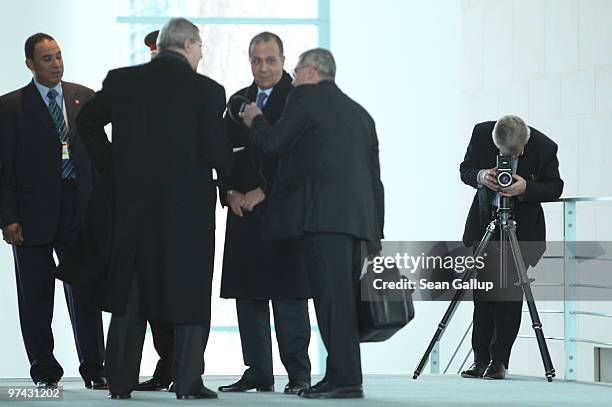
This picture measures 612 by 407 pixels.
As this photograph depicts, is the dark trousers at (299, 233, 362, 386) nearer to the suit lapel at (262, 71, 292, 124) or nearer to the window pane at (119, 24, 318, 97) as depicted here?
the suit lapel at (262, 71, 292, 124)

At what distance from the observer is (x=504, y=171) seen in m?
5.72

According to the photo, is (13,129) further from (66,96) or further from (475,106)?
(475,106)

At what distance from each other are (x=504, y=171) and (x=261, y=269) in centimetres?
129

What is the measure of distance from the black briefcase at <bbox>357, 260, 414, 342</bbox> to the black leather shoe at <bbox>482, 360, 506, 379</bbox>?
1299 millimetres

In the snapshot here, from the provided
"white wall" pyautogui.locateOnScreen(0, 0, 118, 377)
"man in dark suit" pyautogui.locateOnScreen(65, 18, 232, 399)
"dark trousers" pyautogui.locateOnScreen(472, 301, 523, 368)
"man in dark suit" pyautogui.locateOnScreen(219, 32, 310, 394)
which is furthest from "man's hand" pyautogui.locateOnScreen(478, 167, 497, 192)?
"white wall" pyautogui.locateOnScreen(0, 0, 118, 377)

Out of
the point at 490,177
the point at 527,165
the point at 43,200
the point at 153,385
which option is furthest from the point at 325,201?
the point at 527,165

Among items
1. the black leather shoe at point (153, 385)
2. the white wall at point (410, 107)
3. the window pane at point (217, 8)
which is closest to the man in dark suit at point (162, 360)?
the black leather shoe at point (153, 385)

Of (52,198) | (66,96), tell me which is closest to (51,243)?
(52,198)

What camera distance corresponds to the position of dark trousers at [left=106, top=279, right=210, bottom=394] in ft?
15.1

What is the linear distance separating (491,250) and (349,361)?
1.54 m

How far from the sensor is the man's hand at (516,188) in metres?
5.73

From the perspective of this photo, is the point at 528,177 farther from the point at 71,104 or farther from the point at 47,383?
the point at 47,383

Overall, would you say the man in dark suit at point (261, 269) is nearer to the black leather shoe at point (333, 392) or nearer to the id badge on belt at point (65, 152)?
the black leather shoe at point (333, 392)

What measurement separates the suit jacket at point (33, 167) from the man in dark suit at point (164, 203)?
0.61 metres
